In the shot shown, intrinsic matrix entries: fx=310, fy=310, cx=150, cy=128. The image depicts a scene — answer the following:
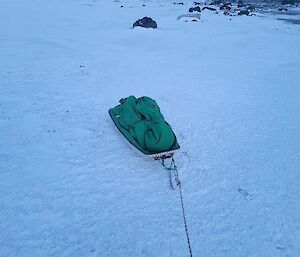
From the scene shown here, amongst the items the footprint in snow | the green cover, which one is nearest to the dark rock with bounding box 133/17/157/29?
the green cover

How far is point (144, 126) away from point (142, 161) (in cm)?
78

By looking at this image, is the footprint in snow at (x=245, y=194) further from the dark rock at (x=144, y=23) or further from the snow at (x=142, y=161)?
the dark rock at (x=144, y=23)

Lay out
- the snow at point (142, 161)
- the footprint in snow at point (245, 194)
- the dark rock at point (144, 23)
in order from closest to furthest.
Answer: the snow at point (142, 161), the footprint in snow at point (245, 194), the dark rock at point (144, 23)

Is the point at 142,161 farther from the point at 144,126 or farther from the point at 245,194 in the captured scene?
the point at 245,194

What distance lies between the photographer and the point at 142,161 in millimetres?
6715

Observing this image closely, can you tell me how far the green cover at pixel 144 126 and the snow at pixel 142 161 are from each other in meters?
0.50

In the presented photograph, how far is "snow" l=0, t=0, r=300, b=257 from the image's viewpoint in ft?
16.4

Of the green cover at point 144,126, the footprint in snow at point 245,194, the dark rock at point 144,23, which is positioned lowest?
the dark rock at point 144,23

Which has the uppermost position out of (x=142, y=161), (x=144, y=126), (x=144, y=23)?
(x=144, y=126)

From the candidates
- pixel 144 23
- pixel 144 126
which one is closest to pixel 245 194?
pixel 144 126

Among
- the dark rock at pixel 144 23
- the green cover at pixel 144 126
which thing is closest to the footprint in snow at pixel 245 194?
the green cover at pixel 144 126

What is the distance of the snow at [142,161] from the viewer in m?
4.98

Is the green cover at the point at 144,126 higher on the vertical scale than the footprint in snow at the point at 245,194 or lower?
higher

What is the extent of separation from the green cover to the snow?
50 centimetres
